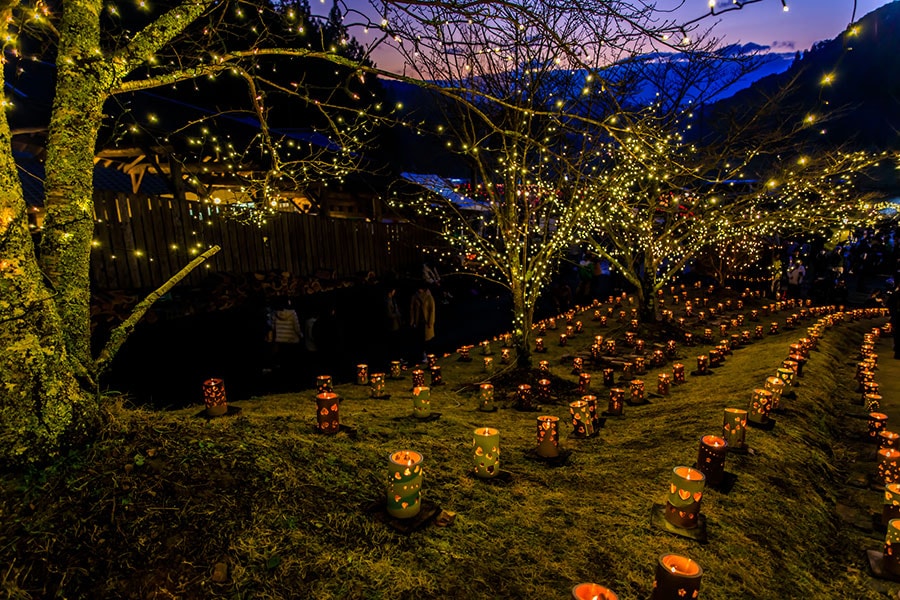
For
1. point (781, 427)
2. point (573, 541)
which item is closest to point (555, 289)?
point (781, 427)

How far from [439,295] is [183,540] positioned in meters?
13.2

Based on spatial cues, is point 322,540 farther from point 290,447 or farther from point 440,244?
point 440,244

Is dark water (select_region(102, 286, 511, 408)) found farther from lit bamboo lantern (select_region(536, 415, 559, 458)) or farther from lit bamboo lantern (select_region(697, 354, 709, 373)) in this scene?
lit bamboo lantern (select_region(697, 354, 709, 373))

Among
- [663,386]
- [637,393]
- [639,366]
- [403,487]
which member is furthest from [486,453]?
[639,366]

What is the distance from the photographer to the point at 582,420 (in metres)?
4.86

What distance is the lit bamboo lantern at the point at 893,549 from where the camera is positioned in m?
2.82

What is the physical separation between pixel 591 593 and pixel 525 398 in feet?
14.1

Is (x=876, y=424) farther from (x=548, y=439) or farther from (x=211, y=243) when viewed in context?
(x=211, y=243)

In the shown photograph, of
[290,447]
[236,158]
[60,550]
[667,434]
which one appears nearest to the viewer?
[60,550]

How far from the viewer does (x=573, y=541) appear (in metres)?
2.82

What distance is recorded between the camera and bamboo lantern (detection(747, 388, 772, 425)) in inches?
185

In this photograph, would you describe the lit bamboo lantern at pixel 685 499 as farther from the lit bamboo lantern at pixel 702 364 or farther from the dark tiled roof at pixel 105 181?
the dark tiled roof at pixel 105 181

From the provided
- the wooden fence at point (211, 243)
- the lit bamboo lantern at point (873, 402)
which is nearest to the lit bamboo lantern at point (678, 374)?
the lit bamboo lantern at point (873, 402)

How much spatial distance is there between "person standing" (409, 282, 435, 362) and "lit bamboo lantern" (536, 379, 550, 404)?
14.3 feet
